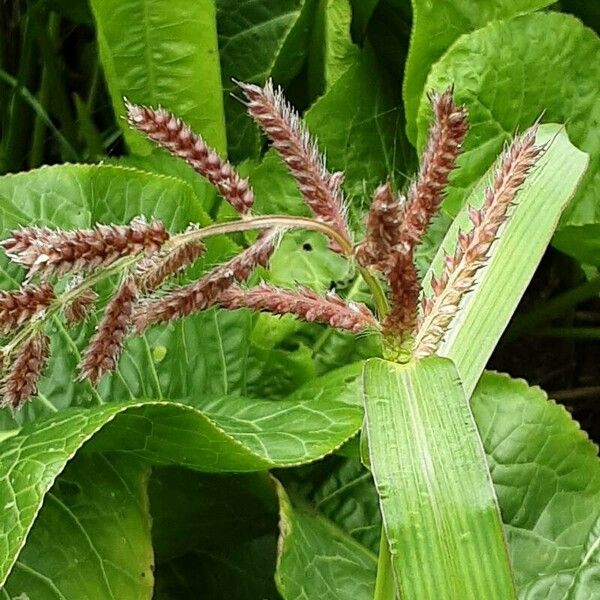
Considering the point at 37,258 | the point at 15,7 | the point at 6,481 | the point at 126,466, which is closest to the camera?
the point at 37,258

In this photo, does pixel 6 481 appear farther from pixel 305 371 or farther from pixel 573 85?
pixel 573 85

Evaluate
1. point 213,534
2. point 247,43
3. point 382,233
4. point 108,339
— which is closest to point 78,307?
point 108,339

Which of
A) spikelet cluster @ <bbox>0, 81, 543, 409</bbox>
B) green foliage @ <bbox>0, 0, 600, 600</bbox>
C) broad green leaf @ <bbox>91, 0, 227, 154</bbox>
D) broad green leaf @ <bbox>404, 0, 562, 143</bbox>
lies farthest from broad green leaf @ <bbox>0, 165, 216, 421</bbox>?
spikelet cluster @ <bbox>0, 81, 543, 409</bbox>

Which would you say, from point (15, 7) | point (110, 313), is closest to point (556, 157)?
point (110, 313)

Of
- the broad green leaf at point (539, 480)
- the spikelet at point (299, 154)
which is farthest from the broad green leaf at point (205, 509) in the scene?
the spikelet at point (299, 154)

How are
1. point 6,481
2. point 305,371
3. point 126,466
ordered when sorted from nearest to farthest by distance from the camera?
point 6,481, point 126,466, point 305,371

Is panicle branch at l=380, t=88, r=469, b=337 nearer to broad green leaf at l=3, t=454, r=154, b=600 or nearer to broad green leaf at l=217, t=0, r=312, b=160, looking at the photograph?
broad green leaf at l=3, t=454, r=154, b=600
